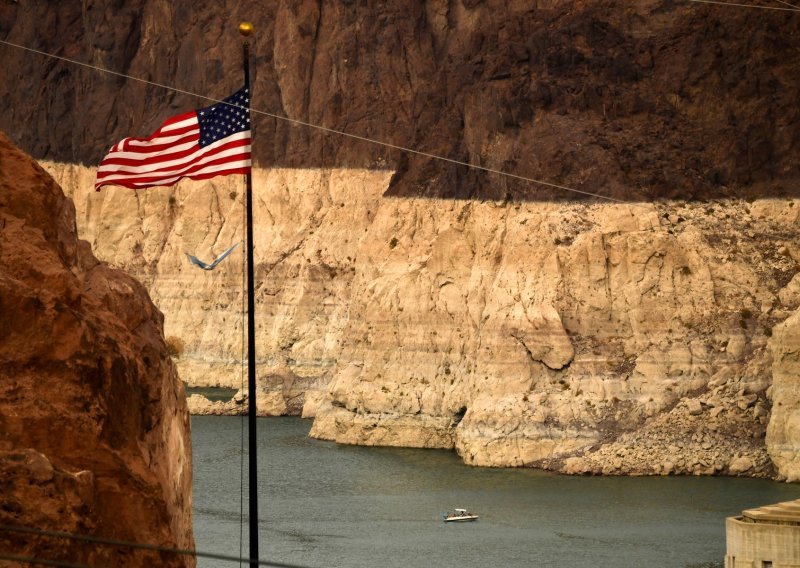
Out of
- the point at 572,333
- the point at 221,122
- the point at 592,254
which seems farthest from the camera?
the point at 592,254

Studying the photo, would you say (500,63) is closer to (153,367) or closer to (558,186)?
(558,186)

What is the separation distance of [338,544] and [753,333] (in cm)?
2562

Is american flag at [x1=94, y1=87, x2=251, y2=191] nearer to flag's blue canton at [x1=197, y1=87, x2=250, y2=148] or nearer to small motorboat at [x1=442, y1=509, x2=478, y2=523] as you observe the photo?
flag's blue canton at [x1=197, y1=87, x2=250, y2=148]

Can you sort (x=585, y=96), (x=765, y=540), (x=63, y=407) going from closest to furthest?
(x=63, y=407) < (x=765, y=540) < (x=585, y=96)

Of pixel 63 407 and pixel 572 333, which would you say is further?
pixel 572 333

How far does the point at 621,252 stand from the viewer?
8106 cm

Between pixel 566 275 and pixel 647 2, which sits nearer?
pixel 566 275

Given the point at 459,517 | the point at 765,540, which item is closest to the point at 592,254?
the point at 459,517

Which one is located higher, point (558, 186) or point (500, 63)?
point (500, 63)

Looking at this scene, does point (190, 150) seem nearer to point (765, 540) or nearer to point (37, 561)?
point (37, 561)

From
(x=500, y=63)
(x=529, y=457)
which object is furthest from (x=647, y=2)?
(x=529, y=457)

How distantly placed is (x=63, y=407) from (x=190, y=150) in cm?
663

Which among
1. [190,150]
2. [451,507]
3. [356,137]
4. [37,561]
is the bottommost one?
[451,507]

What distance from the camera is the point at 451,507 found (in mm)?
68438
